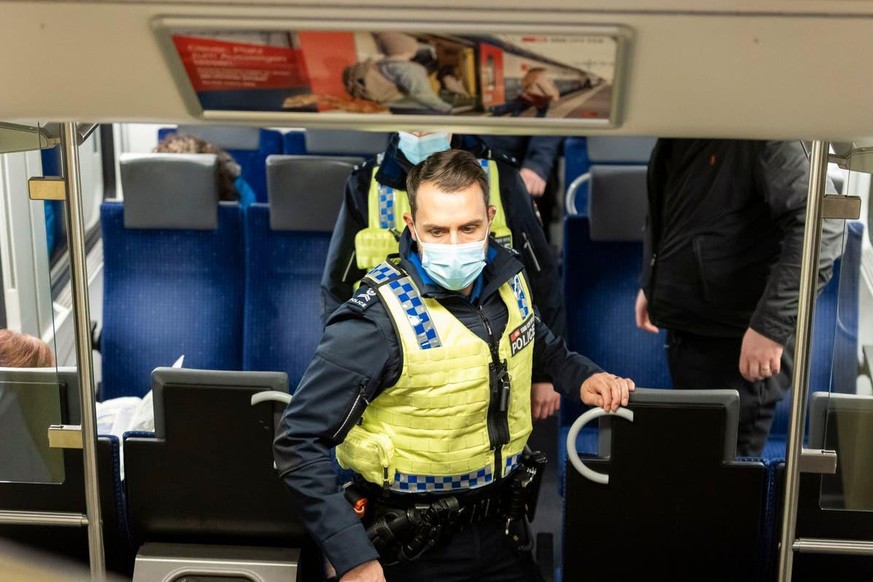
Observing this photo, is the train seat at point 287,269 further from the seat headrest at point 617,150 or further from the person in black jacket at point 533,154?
the seat headrest at point 617,150

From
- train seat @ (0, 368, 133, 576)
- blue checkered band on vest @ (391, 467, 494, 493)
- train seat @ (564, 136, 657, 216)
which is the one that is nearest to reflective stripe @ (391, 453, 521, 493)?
blue checkered band on vest @ (391, 467, 494, 493)

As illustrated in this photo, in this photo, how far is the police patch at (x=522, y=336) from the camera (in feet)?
7.91

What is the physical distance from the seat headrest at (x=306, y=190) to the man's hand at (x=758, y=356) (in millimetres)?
1614

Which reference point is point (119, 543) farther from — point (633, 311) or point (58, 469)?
point (633, 311)

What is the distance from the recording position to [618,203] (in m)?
3.95

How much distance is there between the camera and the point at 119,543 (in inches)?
97.3

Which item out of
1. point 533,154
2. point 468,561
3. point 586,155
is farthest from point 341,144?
point 468,561

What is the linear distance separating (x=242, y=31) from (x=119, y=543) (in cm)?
170

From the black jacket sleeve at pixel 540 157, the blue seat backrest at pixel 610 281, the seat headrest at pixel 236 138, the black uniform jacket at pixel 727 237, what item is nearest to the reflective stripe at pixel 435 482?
the black uniform jacket at pixel 727 237

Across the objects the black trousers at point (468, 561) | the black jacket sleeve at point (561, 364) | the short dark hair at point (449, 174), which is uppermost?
the short dark hair at point (449, 174)

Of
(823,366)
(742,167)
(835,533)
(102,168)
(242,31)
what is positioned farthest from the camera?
(102,168)

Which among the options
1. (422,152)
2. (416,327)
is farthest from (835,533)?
(422,152)

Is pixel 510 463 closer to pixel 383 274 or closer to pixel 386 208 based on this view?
pixel 383 274

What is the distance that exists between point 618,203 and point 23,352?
224 cm
